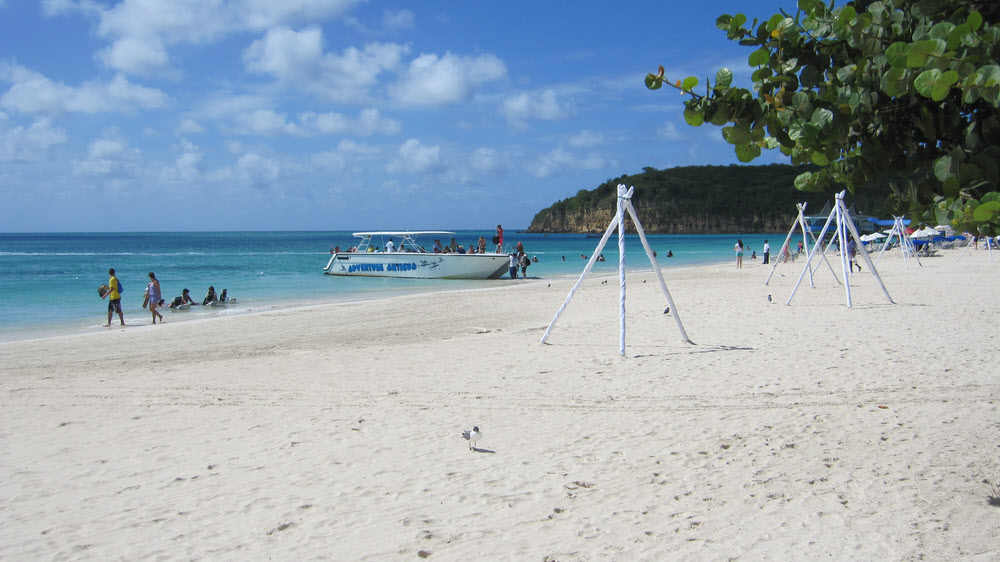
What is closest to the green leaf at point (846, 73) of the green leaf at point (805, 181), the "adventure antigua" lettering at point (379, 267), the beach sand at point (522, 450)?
the green leaf at point (805, 181)

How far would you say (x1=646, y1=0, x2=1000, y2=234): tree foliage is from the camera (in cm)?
230

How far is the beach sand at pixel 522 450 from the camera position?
3842mm

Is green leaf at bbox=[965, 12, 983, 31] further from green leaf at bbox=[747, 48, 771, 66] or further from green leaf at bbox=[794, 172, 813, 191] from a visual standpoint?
green leaf at bbox=[794, 172, 813, 191]

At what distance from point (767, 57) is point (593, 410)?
4.09 m

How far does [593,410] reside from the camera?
6.40 metres

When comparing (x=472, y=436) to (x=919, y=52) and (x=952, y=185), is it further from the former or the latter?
(x=919, y=52)

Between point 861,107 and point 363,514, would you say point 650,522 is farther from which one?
point 861,107

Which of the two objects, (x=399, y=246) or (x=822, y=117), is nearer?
(x=822, y=117)

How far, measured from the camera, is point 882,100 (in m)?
2.74

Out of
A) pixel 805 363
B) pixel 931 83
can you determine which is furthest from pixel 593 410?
pixel 931 83

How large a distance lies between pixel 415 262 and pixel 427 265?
1.83ft

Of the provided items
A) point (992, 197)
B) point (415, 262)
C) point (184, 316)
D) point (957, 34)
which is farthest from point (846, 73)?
point (415, 262)

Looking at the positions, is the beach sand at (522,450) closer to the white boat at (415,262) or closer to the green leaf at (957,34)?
the green leaf at (957,34)

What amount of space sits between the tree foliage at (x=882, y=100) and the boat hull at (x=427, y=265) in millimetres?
24437
